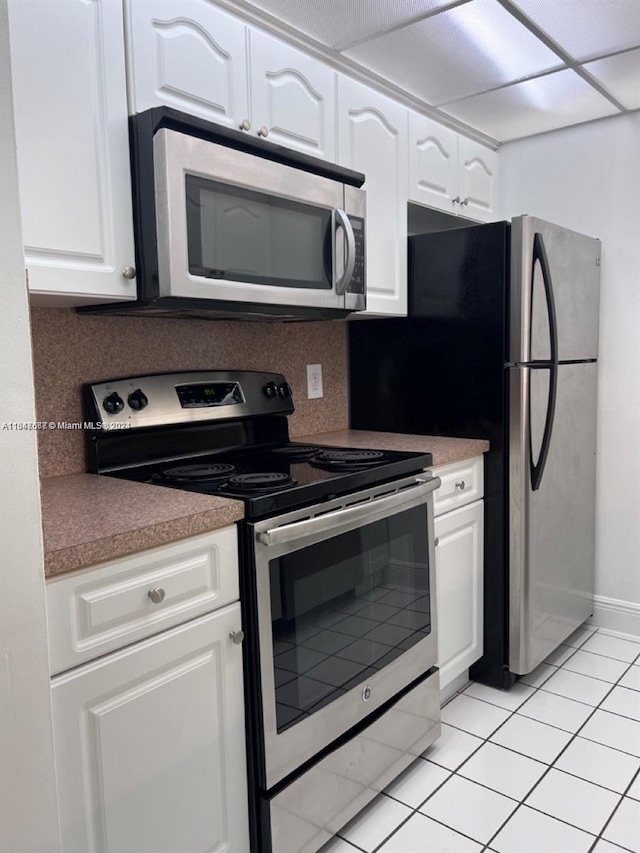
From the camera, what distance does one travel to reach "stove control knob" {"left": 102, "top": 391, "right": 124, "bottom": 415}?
1.77 metres

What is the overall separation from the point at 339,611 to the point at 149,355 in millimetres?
896

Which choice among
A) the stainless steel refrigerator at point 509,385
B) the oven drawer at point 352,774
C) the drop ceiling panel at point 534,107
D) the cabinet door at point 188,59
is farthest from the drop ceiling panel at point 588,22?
the oven drawer at point 352,774

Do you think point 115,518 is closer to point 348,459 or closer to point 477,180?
point 348,459

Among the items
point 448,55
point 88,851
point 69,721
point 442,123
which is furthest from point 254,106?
point 88,851

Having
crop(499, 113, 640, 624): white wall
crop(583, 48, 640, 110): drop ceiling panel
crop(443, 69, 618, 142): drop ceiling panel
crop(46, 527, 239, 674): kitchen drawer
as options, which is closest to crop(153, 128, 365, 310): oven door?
crop(46, 527, 239, 674): kitchen drawer

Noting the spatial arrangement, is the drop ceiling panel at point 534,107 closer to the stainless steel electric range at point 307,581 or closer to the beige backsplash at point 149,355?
the beige backsplash at point 149,355

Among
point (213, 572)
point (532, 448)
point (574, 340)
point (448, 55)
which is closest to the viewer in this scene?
point (213, 572)

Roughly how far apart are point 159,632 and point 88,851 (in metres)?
0.38

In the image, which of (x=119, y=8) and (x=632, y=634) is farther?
(x=632, y=634)

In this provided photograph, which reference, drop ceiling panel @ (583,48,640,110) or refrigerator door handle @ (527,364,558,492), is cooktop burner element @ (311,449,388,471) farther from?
drop ceiling panel @ (583,48,640,110)

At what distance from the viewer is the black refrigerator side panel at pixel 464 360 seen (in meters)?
2.27

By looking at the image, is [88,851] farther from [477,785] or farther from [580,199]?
[580,199]

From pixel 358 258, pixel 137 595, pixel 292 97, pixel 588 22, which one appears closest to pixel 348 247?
pixel 358 258

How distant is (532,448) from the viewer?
2289 millimetres
